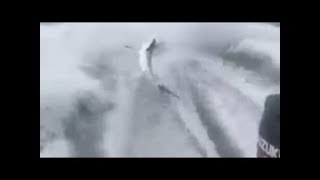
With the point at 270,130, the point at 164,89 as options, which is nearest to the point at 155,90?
the point at 164,89

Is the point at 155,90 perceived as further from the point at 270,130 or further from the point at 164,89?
the point at 270,130

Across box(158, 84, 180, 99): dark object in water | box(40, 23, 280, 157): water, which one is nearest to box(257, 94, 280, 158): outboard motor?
→ box(40, 23, 280, 157): water

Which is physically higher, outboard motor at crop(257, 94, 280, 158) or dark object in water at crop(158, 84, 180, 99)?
dark object in water at crop(158, 84, 180, 99)

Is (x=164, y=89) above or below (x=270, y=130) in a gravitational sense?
above

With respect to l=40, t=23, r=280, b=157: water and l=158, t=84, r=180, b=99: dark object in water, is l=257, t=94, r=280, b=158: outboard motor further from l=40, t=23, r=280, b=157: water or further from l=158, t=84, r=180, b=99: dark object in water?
l=158, t=84, r=180, b=99: dark object in water

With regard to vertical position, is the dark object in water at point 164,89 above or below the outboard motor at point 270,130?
above

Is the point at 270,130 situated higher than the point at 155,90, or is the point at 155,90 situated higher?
the point at 155,90

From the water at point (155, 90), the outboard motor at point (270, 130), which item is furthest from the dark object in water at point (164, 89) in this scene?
the outboard motor at point (270, 130)

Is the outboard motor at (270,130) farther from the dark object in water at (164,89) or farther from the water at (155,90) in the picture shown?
the dark object in water at (164,89)
